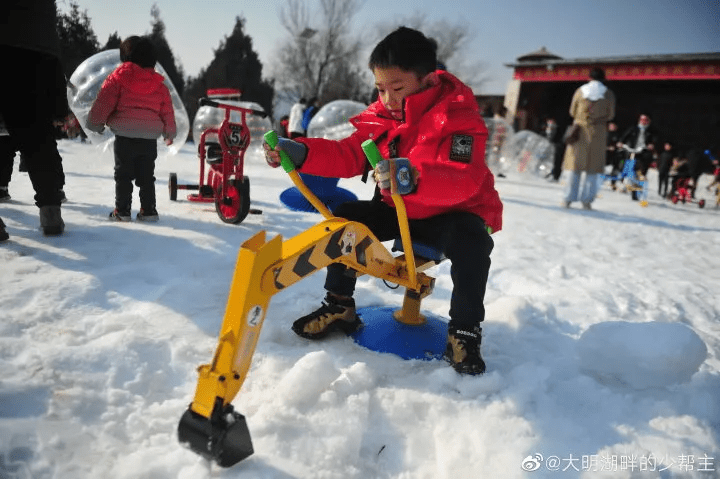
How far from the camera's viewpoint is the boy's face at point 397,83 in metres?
1.74

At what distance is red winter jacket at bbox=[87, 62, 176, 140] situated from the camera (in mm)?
3395

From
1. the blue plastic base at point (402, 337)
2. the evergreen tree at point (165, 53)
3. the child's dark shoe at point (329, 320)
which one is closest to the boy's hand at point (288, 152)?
the child's dark shoe at point (329, 320)

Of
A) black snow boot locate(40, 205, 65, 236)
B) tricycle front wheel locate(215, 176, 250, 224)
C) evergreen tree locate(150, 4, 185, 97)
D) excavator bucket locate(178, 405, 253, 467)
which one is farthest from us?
evergreen tree locate(150, 4, 185, 97)

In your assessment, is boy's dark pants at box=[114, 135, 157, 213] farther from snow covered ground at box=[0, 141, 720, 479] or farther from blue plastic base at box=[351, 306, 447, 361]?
blue plastic base at box=[351, 306, 447, 361]

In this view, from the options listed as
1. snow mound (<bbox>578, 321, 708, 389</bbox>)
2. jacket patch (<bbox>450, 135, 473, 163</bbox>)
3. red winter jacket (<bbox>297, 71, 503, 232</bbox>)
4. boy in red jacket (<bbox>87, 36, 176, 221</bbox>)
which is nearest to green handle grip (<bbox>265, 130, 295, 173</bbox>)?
red winter jacket (<bbox>297, 71, 503, 232</bbox>)

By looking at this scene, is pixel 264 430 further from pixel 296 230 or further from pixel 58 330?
pixel 296 230

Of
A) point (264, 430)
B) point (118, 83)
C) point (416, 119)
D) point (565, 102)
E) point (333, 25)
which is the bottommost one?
point (264, 430)

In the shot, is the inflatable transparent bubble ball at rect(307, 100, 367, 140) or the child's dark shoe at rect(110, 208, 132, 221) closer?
the child's dark shoe at rect(110, 208, 132, 221)

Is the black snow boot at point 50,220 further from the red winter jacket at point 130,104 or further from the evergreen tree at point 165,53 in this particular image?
the evergreen tree at point 165,53

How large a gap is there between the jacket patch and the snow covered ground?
758 mm

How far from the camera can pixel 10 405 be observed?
1304 millimetres

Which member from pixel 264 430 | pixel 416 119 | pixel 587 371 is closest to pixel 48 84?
pixel 416 119

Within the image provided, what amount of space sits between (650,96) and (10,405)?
26.7m

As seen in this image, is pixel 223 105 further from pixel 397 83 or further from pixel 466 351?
pixel 466 351
